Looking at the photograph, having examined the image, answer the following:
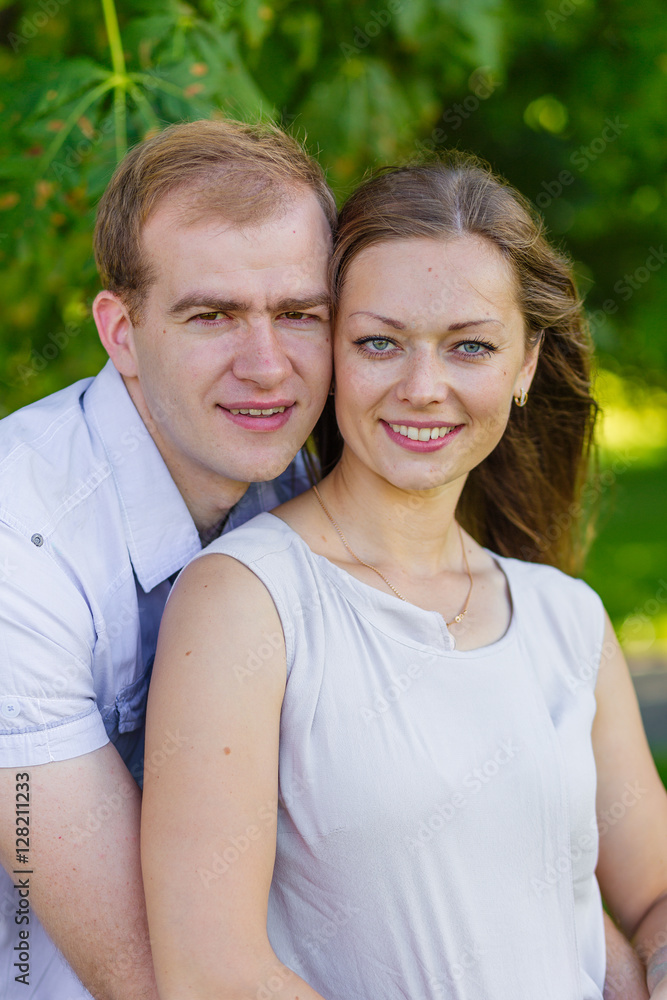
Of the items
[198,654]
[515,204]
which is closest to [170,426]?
[198,654]

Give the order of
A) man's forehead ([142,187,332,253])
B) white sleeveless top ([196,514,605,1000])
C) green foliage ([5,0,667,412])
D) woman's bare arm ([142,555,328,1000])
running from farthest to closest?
green foliage ([5,0,667,412])
man's forehead ([142,187,332,253])
white sleeveless top ([196,514,605,1000])
woman's bare arm ([142,555,328,1000])

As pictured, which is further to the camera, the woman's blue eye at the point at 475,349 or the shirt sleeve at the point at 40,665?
the woman's blue eye at the point at 475,349

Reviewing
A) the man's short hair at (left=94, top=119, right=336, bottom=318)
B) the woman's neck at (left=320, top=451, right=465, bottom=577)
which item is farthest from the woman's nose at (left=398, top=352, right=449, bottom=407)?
Result: the man's short hair at (left=94, top=119, right=336, bottom=318)

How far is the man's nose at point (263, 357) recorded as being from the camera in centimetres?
204

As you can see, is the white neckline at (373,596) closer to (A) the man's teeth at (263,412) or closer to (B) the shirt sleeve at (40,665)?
(A) the man's teeth at (263,412)

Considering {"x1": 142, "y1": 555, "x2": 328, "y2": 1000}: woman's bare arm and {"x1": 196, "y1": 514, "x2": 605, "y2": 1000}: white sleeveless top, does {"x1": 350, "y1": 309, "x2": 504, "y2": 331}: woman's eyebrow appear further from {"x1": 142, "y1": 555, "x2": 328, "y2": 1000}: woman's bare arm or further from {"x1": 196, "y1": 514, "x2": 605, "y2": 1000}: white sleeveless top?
{"x1": 142, "y1": 555, "x2": 328, "y2": 1000}: woman's bare arm

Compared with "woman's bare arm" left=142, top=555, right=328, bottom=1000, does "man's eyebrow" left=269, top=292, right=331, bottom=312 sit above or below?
above

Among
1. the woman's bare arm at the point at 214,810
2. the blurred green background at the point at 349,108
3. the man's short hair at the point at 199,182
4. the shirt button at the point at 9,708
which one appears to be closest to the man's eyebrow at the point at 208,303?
the man's short hair at the point at 199,182

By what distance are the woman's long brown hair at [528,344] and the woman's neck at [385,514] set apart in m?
0.30

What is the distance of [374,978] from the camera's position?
1.78 meters

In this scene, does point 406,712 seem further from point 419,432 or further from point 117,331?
point 117,331

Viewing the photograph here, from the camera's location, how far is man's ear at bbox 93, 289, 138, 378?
226cm

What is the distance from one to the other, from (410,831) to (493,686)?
0.34 m

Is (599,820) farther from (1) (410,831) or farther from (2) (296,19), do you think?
(2) (296,19)
